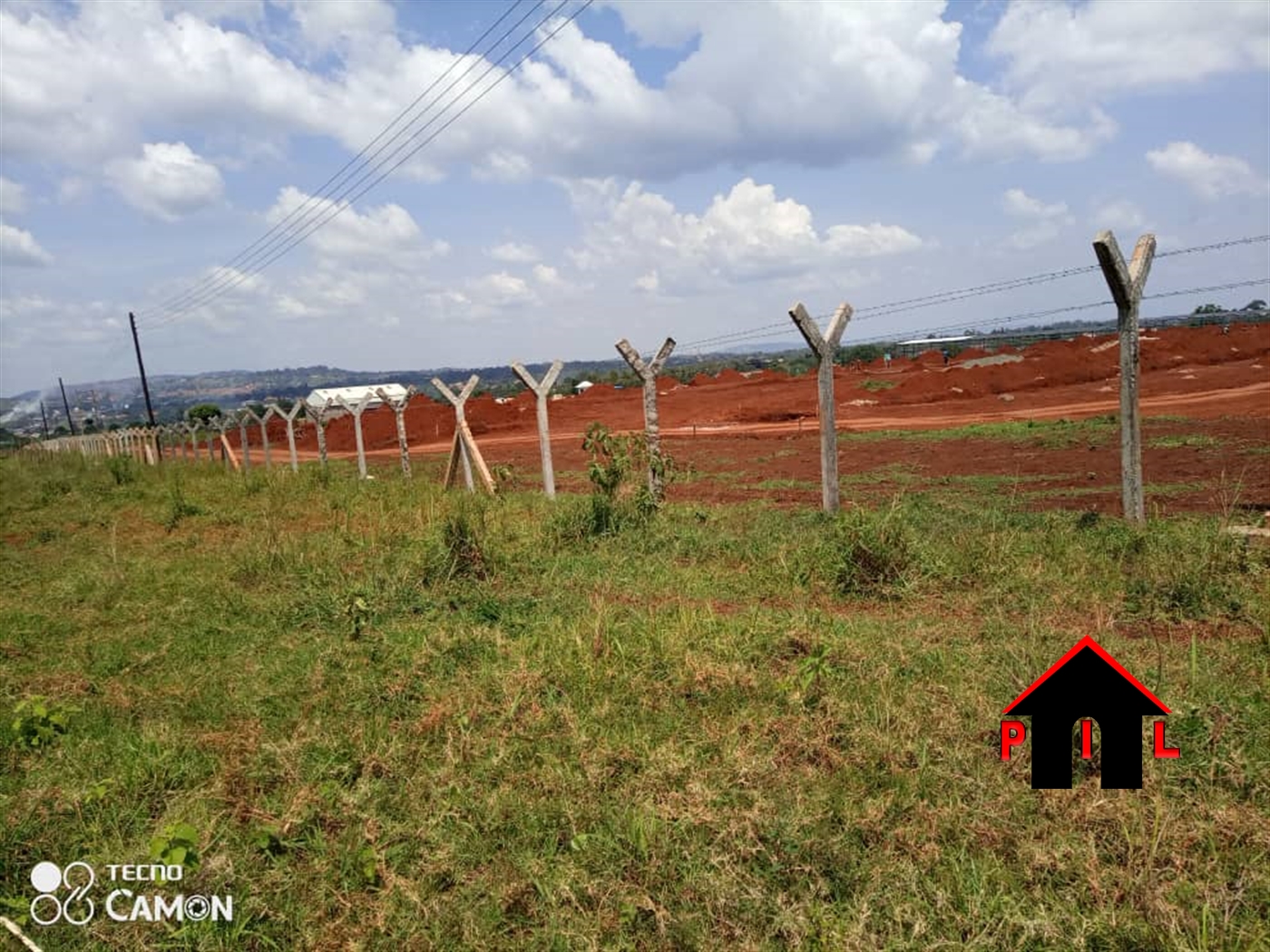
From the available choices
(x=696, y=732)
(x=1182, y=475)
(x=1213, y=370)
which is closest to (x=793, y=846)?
(x=696, y=732)

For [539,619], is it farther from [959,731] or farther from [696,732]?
[959,731]

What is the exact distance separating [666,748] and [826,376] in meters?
5.15

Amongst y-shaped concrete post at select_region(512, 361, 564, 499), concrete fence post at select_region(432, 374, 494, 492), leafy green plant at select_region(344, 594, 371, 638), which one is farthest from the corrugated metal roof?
leafy green plant at select_region(344, 594, 371, 638)

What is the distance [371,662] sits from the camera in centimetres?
502

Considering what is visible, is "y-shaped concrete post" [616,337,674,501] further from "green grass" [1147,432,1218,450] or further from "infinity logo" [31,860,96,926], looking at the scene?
"green grass" [1147,432,1218,450]

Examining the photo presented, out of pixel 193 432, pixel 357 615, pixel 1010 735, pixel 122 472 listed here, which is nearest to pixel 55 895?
pixel 357 615

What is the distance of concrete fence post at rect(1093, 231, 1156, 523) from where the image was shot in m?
6.37

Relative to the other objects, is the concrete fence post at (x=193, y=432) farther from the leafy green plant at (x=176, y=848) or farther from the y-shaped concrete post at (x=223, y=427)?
the leafy green plant at (x=176, y=848)

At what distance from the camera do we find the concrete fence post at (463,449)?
1177 cm

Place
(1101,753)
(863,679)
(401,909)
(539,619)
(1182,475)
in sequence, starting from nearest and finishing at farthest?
(401,909) → (1101,753) → (863,679) → (539,619) → (1182,475)

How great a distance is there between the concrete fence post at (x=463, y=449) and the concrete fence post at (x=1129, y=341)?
7.75 meters

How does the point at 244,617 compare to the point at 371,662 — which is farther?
the point at 244,617

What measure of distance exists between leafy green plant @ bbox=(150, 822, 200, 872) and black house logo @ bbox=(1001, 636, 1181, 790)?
10.6 feet

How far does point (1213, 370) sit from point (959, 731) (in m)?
29.3
